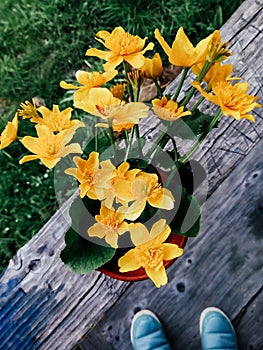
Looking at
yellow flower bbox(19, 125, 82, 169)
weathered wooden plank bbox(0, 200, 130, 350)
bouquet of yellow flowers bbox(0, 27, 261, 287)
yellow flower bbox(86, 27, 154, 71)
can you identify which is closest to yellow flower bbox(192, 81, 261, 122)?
bouquet of yellow flowers bbox(0, 27, 261, 287)

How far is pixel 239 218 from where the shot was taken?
1.09 m

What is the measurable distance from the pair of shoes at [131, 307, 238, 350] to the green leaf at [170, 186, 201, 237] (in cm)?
33

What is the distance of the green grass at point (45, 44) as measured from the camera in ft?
4.92

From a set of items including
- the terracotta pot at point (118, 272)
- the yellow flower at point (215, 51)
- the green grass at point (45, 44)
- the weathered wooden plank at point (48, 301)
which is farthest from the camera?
the green grass at point (45, 44)

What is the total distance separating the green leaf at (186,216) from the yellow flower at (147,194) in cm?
11

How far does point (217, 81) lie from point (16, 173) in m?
0.94

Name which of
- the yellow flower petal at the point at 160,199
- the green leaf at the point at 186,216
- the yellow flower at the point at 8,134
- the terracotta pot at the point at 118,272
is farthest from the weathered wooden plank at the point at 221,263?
the yellow flower at the point at 8,134

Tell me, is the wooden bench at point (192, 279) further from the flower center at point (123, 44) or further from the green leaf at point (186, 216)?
the flower center at point (123, 44)

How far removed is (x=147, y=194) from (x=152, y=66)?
192 mm

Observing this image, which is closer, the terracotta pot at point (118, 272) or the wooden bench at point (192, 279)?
the terracotta pot at point (118, 272)

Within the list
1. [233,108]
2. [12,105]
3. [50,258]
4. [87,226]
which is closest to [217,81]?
[233,108]

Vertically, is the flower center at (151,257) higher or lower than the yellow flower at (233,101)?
lower

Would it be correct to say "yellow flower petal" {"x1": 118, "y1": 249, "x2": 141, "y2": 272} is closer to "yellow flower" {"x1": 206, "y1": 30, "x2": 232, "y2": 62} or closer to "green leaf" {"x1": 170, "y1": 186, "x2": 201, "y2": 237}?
"green leaf" {"x1": 170, "y1": 186, "x2": 201, "y2": 237}

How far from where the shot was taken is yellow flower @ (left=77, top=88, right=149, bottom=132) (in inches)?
26.4
